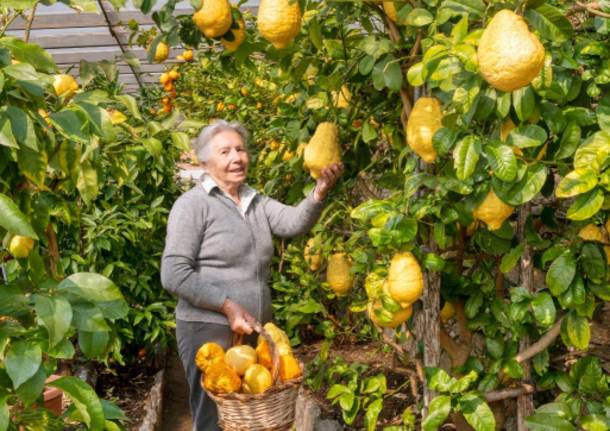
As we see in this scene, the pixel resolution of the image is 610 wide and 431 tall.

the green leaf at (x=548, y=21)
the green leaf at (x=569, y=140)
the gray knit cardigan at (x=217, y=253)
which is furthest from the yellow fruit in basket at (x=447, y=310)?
the green leaf at (x=548, y=21)

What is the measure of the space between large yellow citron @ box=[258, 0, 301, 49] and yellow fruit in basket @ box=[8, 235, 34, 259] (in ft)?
2.69

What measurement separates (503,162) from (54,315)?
0.82 meters

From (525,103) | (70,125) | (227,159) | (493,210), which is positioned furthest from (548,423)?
(227,159)

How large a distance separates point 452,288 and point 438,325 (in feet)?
0.61

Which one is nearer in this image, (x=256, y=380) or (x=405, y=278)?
(x=405, y=278)

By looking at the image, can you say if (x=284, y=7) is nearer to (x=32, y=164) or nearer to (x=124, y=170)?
(x=124, y=170)

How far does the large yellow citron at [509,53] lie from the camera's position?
1191 millimetres

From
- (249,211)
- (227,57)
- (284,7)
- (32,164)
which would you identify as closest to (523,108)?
(284,7)

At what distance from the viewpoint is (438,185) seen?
1.68 meters

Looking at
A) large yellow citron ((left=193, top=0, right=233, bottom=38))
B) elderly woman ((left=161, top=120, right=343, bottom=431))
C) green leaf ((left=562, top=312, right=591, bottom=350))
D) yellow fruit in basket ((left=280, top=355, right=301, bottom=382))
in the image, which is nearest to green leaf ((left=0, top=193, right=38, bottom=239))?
large yellow citron ((left=193, top=0, right=233, bottom=38))

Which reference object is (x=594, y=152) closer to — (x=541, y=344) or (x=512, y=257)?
(x=512, y=257)

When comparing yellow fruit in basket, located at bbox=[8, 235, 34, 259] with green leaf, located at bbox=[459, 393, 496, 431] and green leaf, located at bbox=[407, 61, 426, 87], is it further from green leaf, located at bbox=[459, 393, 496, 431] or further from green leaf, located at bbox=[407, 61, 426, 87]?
green leaf, located at bbox=[459, 393, 496, 431]

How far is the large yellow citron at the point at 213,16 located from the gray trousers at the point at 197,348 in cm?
125

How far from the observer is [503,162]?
1.37 m
